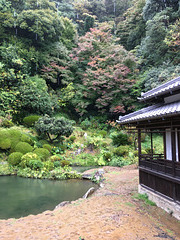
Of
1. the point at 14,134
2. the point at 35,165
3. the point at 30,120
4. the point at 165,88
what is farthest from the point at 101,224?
the point at 30,120

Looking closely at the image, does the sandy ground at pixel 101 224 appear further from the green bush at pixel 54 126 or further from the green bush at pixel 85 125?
the green bush at pixel 85 125

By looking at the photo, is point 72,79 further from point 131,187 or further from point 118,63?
point 131,187

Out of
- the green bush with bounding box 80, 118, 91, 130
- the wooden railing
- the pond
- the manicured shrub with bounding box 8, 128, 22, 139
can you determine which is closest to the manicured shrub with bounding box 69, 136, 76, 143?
the green bush with bounding box 80, 118, 91, 130

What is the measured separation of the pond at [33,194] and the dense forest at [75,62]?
31.2ft

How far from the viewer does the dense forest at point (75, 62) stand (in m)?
19.7

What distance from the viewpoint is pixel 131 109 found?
22.9 meters

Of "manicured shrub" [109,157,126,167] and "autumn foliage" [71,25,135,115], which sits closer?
"manicured shrub" [109,157,126,167]

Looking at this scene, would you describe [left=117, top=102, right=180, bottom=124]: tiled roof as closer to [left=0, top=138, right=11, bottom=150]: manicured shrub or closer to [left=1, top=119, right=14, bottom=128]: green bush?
[left=0, top=138, right=11, bottom=150]: manicured shrub

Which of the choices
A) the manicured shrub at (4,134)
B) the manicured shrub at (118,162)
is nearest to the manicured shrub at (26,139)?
the manicured shrub at (4,134)

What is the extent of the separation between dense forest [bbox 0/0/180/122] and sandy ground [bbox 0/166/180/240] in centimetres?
1471

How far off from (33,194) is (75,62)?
68.5ft

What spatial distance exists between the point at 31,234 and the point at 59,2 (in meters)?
41.8

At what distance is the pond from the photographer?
280 inches


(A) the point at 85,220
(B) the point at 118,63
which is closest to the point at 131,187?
(A) the point at 85,220
